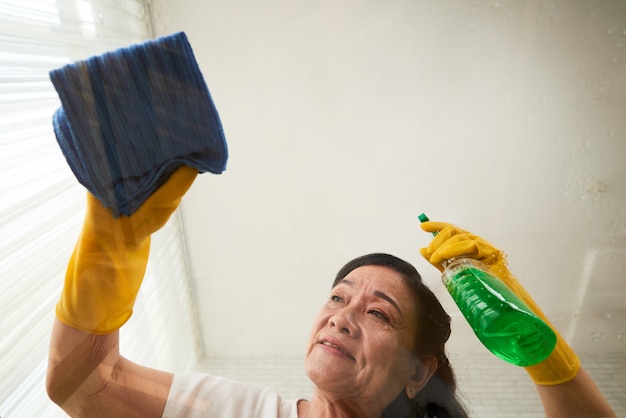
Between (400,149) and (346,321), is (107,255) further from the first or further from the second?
(400,149)

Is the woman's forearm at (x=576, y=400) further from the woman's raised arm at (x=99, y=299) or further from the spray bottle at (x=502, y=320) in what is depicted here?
the woman's raised arm at (x=99, y=299)

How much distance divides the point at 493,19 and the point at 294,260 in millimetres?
1060

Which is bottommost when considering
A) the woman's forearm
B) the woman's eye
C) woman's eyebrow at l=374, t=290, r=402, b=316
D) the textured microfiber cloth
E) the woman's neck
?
the woman's neck

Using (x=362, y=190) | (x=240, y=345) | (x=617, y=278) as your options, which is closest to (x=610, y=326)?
(x=617, y=278)

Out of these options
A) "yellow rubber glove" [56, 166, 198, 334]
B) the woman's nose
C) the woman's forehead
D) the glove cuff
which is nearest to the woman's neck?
the woman's nose

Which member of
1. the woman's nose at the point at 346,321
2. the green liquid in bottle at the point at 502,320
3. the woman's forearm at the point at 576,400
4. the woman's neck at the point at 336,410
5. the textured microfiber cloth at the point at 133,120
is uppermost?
the textured microfiber cloth at the point at 133,120

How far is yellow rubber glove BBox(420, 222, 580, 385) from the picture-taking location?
37.9 inches

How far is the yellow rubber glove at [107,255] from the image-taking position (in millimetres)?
728

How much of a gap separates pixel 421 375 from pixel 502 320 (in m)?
0.26

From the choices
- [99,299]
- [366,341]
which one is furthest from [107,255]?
[366,341]

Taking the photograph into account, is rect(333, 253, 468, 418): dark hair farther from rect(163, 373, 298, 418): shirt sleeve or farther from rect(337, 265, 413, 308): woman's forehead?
rect(163, 373, 298, 418): shirt sleeve

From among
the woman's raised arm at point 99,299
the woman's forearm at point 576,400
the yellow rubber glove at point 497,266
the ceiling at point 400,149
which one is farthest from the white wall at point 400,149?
the woman's raised arm at point 99,299

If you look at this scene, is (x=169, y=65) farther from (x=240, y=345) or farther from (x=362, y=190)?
(x=240, y=345)

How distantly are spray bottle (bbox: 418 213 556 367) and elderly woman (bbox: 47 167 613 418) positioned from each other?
0.07m
